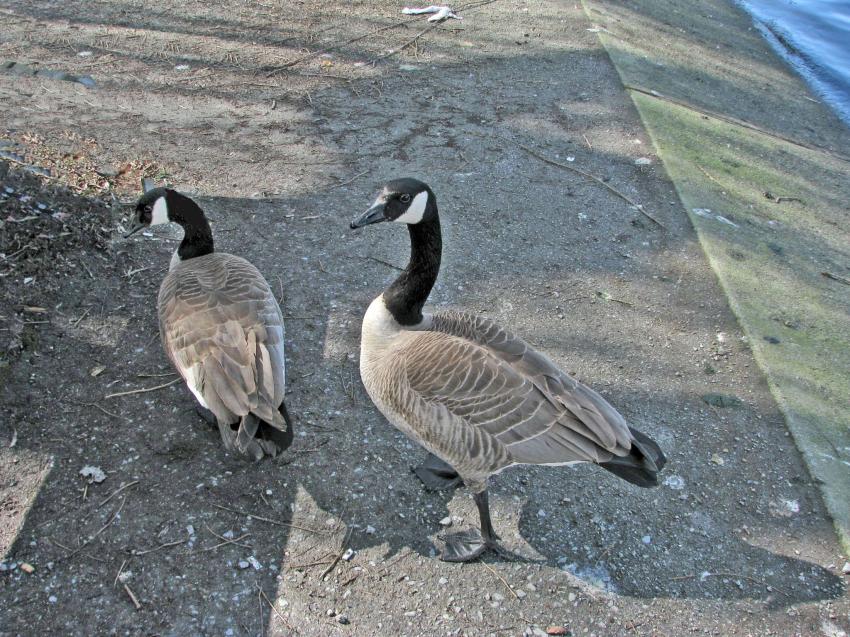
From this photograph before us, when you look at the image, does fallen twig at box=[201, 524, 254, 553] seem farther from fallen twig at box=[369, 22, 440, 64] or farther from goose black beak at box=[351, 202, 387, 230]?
fallen twig at box=[369, 22, 440, 64]

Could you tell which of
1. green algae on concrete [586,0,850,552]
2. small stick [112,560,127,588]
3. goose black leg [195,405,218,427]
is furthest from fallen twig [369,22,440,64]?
small stick [112,560,127,588]

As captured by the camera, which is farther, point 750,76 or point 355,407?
point 750,76

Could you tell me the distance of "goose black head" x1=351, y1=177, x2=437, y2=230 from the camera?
3.24 m

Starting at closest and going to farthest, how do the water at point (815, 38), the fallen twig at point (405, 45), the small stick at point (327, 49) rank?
the small stick at point (327, 49) → the fallen twig at point (405, 45) → the water at point (815, 38)

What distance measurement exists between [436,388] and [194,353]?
1.21 metres

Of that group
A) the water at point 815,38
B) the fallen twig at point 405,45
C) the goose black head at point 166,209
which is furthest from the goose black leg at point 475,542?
the water at point 815,38

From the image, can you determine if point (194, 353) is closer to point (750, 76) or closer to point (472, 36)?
point (472, 36)

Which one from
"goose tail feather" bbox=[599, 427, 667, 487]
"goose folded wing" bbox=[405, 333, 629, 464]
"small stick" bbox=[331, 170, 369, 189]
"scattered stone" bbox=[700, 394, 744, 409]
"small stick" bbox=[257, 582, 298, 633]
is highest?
"goose folded wing" bbox=[405, 333, 629, 464]

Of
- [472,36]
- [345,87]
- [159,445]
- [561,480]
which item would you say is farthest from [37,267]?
[472,36]

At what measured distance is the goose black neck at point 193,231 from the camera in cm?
410

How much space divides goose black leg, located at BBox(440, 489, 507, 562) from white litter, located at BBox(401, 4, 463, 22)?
23.8ft

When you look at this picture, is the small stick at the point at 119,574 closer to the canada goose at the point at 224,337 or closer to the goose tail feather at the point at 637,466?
the canada goose at the point at 224,337

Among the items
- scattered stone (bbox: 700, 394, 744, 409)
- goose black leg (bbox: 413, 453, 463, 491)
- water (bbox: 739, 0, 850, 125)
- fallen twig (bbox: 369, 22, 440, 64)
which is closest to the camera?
goose black leg (bbox: 413, 453, 463, 491)

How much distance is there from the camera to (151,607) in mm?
2887
